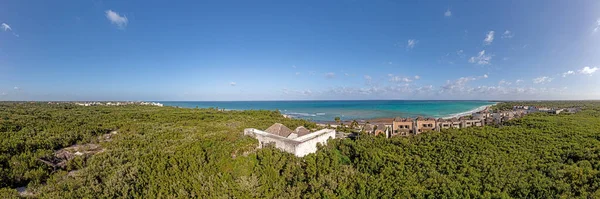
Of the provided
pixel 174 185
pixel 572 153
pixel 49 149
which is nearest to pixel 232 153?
pixel 174 185

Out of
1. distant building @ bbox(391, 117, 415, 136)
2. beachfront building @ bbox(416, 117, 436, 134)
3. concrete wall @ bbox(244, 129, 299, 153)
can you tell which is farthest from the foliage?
distant building @ bbox(391, 117, 415, 136)

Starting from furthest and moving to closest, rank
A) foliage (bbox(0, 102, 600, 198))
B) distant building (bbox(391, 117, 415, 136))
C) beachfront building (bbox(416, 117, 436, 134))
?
1. distant building (bbox(391, 117, 415, 136))
2. beachfront building (bbox(416, 117, 436, 134))
3. foliage (bbox(0, 102, 600, 198))

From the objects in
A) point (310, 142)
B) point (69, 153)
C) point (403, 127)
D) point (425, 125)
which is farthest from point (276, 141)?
point (69, 153)

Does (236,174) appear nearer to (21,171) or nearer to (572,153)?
(21,171)

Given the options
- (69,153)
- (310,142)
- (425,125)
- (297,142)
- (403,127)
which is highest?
(425,125)

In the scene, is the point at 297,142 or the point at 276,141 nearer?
the point at 297,142

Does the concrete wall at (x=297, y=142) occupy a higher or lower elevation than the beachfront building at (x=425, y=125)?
lower

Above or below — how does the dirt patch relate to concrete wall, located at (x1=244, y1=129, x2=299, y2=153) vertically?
below

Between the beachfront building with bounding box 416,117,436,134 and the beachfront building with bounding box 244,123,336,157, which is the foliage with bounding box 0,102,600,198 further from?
the beachfront building with bounding box 416,117,436,134

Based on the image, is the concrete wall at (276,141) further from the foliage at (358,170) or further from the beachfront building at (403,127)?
the beachfront building at (403,127)

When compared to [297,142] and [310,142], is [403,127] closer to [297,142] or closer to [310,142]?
[310,142]

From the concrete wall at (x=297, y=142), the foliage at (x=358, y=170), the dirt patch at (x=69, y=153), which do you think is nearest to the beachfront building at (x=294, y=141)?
the concrete wall at (x=297, y=142)
